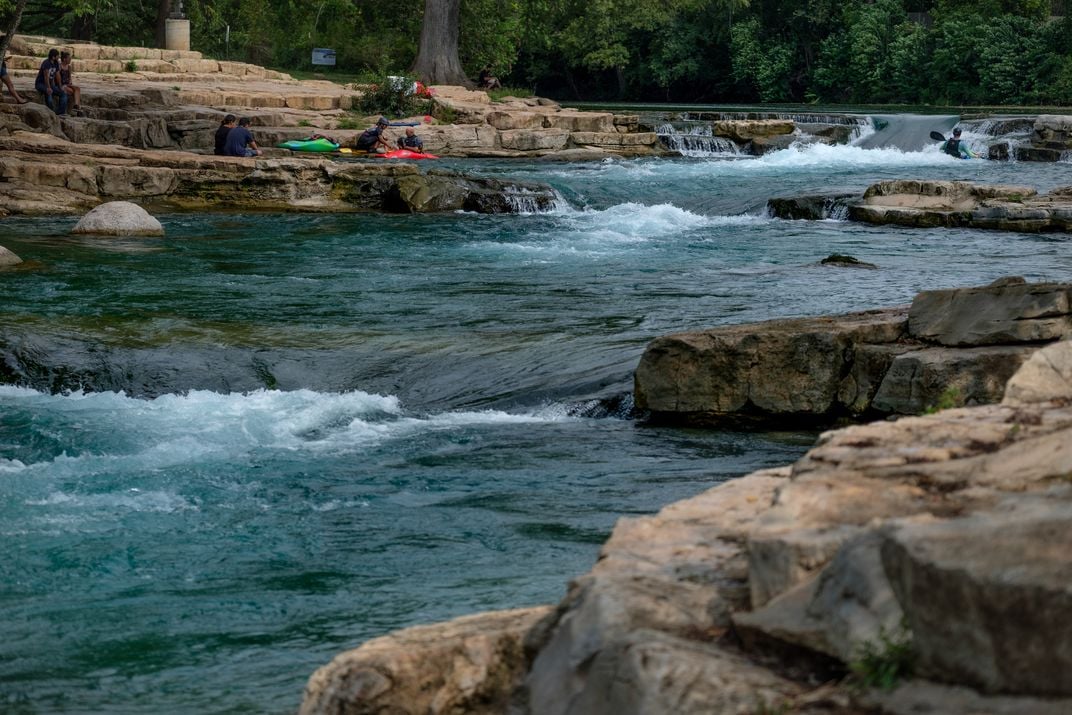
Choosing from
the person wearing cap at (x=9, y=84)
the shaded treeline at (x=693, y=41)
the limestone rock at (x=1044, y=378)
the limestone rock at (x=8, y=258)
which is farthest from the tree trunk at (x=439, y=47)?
the limestone rock at (x=1044, y=378)

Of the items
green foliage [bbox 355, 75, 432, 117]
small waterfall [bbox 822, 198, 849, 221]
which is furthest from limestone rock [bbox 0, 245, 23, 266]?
green foliage [bbox 355, 75, 432, 117]

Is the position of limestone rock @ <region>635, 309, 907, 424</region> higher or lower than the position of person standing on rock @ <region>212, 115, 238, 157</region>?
lower

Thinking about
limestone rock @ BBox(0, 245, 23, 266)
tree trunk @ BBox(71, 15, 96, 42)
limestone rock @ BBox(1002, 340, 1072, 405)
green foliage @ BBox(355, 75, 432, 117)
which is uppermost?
tree trunk @ BBox(71, 15, 96, 42)

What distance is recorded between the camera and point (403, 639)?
387cm

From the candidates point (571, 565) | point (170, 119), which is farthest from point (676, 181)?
point (571, 565)

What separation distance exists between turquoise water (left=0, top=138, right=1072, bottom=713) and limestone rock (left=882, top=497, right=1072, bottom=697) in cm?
255

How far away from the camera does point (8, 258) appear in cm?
1380

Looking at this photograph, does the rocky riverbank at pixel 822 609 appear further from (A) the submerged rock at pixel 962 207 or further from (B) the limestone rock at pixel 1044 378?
(A) the submerged rock at pixel 962 207

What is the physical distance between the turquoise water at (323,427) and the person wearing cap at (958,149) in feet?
39.2

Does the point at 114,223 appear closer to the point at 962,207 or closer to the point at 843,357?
the point at 843,357

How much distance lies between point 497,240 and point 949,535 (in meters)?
15.0

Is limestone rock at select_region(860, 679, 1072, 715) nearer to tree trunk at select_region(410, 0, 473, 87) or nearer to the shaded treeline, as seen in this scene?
tree trunk at select_region(410, 0, 473, 87)

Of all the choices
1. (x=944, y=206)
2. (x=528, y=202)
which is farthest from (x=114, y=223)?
(x=944, y=206)

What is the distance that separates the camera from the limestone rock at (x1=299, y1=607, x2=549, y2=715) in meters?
3.64
